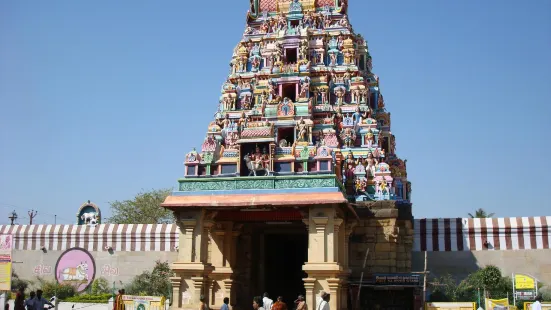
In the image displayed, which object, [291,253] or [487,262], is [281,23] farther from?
[487,262]

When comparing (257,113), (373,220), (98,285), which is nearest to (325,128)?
(257,113)

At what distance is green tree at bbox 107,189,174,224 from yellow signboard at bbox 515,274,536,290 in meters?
25.3

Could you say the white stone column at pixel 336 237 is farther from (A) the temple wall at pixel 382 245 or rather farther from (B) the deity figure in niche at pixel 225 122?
(B) the deity figure in niche at pixel 225 122

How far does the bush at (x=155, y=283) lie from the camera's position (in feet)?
85.5

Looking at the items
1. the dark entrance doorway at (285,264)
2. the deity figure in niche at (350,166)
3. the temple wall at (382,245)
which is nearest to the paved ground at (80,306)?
the temple wall at (382,245)

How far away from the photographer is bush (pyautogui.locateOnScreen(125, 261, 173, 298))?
2606 cm

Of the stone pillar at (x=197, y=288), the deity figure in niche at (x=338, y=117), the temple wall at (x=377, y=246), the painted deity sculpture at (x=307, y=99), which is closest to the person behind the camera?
the stone pillar at (x=197, y=288)

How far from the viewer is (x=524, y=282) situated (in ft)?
81.4

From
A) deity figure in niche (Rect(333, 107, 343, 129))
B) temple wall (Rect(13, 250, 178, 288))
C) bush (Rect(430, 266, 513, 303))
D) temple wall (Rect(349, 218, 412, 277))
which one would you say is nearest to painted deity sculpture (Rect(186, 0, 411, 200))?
deity figure in niche (Rect(333, 107, 343, 129))

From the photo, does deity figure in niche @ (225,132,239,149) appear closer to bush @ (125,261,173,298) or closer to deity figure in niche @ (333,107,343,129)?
deity figure in niche @ (333,107,343,129)

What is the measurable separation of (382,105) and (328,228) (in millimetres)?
10604

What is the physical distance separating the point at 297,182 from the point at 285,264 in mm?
7635

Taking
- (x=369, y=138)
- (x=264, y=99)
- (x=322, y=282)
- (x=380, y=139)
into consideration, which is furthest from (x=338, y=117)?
(x=322, y=282)

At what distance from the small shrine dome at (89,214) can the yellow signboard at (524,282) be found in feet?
63.6
